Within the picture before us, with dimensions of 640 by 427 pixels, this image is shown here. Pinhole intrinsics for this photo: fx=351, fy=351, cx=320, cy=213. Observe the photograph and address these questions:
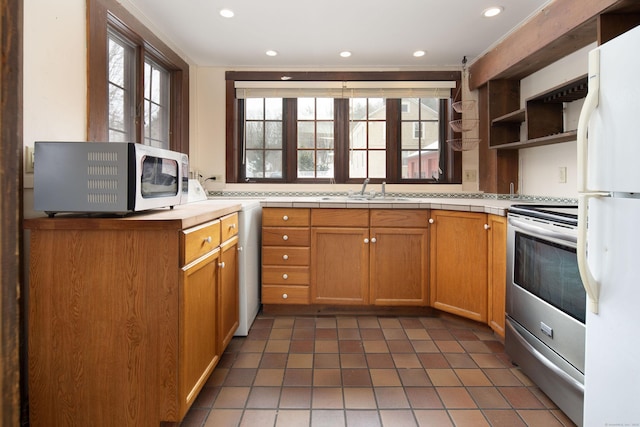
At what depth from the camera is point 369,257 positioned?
2.74 m

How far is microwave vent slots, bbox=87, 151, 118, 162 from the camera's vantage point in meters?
1.36

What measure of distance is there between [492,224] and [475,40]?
1.51 meters

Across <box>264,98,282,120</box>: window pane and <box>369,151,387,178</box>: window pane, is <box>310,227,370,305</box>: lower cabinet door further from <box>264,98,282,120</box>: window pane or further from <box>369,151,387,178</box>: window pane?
<box>264,98,282,120</box>: window pane

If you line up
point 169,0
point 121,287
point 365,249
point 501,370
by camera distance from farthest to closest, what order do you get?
1. point 365,249
2. point 169,0
3. point 501,370
4. point 121,287

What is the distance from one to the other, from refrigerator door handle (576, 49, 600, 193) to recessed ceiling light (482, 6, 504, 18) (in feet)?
4.62

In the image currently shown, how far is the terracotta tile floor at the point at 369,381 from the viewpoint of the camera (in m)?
1.55

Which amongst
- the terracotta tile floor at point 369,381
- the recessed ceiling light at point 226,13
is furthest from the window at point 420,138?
the recessed ceiling light at point 226,13

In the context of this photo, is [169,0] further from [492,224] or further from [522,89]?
[522,89]

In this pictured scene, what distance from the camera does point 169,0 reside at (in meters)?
2.21

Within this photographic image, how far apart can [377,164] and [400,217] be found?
85cm

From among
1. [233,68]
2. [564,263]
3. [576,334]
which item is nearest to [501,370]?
[576,334]

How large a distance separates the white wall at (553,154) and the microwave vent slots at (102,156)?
2655 millimetres

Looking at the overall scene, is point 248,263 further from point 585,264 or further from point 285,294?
point 585,264

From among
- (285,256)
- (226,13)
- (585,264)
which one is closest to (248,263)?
(285,256)
